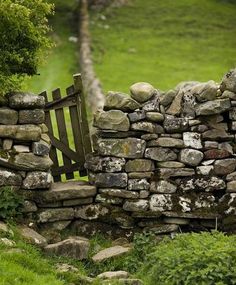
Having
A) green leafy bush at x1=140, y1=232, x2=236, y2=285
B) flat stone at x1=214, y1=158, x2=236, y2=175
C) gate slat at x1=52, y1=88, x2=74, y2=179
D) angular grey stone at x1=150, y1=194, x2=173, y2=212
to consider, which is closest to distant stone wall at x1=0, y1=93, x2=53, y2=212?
gate slat at x1=52, y1=88, x2=74, y2=179

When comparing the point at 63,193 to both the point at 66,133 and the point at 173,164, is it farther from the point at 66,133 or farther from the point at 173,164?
the point at 173,164

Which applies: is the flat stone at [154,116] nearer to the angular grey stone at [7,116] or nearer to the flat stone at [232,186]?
the flat stone at [232,186]

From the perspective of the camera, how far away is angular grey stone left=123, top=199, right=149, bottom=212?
12617 millimetres

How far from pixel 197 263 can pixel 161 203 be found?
11.8ft

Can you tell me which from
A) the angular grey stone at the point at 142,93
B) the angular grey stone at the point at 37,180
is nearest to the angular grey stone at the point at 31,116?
the angular grey stone at the point at 37,180

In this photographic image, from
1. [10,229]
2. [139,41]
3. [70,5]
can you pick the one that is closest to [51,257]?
[10,229]

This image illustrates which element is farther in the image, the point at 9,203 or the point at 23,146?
the point at 23,146

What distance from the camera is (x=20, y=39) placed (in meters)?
12.6

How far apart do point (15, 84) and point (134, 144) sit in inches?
106

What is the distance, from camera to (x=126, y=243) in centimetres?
1255

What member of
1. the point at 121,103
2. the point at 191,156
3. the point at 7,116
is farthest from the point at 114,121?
the point at 7,116

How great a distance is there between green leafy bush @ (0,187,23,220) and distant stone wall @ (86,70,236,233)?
1.69 m

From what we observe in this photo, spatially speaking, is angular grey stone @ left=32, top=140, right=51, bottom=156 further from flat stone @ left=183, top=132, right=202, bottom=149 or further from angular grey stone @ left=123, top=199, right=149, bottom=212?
flat stone @ left=183, top=132, right=202, bottom=149

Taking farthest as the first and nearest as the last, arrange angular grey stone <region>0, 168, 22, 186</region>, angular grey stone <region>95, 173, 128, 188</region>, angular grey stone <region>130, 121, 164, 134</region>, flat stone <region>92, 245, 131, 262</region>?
angular grey stone <region>95, 173, 128, 188</region>, angular grey stone <region>130, 121, 164, 134</region>, angular grey stone <region>0, 168, 22, 186</region>, flat stone <region>92, 245, 131, 262</region>
